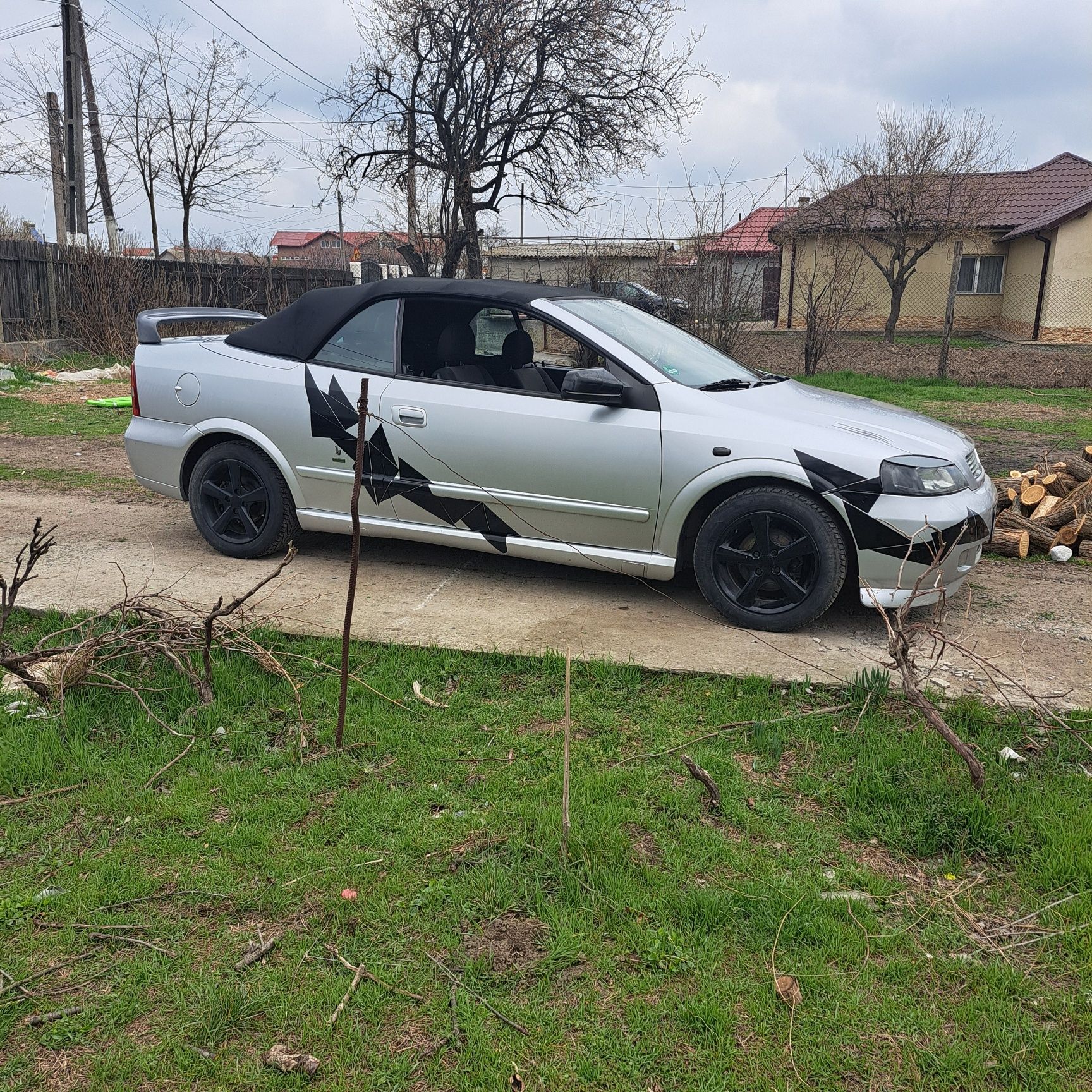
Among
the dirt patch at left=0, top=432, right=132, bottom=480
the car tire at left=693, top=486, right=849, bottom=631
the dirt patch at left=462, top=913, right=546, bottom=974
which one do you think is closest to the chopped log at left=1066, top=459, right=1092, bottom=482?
the car tire at left=693, top=486, right=849, bottom=631

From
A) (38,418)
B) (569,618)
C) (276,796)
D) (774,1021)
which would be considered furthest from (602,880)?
(38,418)

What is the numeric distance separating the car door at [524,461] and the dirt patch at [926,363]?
33.1 ft

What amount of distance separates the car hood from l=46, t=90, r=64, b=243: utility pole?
22039 mm

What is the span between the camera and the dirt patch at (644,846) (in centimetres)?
291

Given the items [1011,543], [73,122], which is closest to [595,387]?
[1011,543]

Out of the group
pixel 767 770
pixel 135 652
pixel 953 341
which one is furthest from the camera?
pixel 953 341

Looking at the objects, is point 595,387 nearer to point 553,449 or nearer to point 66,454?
point 553,449

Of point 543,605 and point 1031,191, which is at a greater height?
point 1031,191

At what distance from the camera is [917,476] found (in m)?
4.44

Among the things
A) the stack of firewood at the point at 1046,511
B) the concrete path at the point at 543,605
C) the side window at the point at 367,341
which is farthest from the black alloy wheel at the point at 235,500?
the stack of firewood at the point at 1046,511

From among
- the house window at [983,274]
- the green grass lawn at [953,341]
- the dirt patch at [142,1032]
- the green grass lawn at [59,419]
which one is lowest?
the dirt patch at [142,1032]

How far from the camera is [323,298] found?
5613 mm

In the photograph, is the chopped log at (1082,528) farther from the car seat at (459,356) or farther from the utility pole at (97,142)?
the utility pole at (97,142)

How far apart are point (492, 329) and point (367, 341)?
2.28 feet
